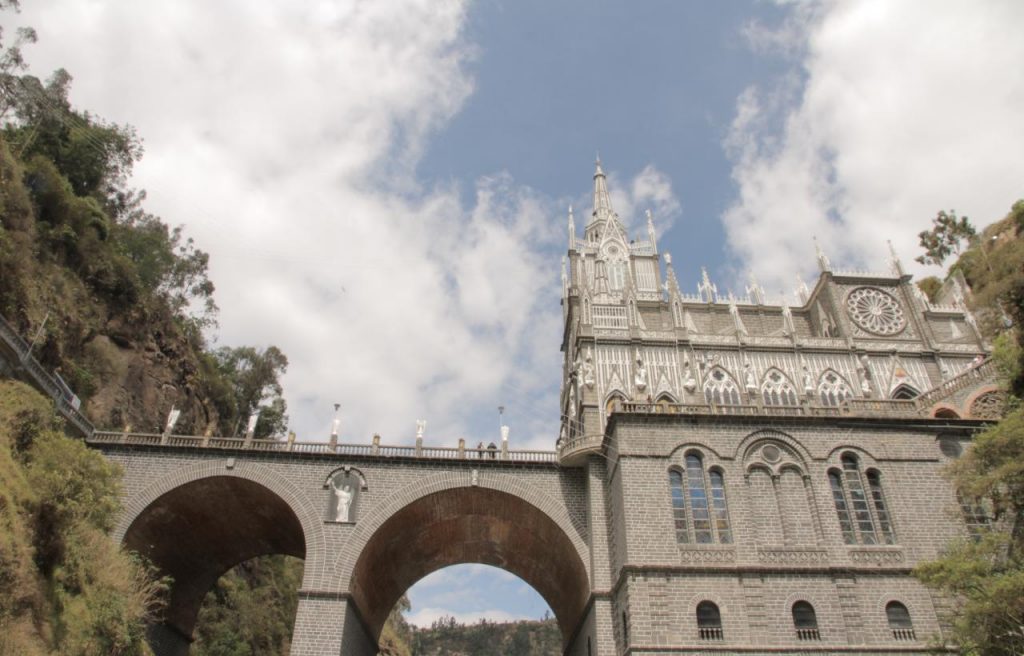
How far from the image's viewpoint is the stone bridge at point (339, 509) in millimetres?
25953

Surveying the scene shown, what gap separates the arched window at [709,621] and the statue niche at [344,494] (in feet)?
41.3

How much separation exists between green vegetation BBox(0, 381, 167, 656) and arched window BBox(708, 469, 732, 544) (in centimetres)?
1851

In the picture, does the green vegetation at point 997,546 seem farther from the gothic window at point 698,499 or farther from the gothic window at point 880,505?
the gothic window at point 698,499

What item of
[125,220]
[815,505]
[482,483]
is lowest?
[815,505]

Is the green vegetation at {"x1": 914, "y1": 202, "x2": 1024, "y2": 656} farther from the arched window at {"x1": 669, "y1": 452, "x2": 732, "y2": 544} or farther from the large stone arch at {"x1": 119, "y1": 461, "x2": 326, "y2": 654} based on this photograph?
the large stone arch at {"x1": 119, "y1": 461, "x2": 326, "y2": 654}

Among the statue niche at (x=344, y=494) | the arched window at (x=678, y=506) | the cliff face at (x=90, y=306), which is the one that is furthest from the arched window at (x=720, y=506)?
the cliff face at (x=90, y=306)

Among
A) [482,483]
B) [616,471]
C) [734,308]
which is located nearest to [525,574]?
[482,483]

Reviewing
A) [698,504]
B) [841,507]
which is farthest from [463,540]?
[841,507]

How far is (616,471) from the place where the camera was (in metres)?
25.5

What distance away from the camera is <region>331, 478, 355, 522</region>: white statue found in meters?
26.6

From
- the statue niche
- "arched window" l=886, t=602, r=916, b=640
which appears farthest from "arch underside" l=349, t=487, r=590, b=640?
"arched window" l=886, t=602, r=916, b=640

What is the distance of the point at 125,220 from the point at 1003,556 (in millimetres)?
46783

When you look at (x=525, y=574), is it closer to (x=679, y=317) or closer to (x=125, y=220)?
(x=679, y=317)

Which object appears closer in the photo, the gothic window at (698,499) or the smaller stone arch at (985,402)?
the gothic window at (698,499)
